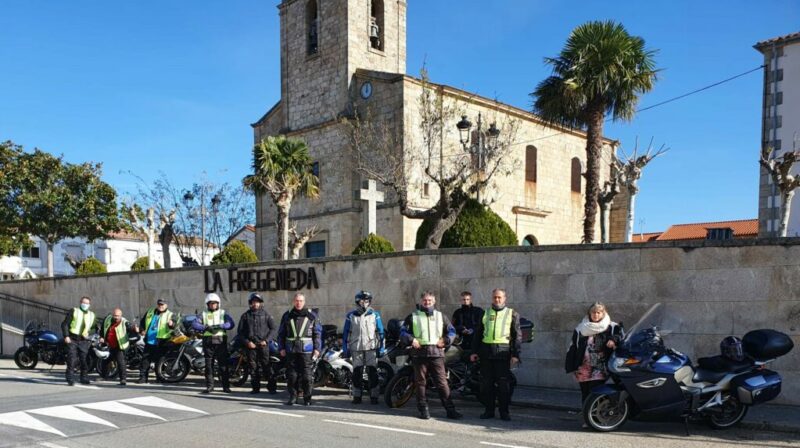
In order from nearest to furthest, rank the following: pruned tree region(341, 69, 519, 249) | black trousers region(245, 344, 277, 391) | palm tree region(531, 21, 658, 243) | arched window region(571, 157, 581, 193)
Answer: black trousers region(245, 344, 277, 391), palm tree region(531, 21, 658, 243), pruned tree region(341, 69, 519, 249), arched window region(571, 157, 581, 193)

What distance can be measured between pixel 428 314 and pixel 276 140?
53.3 feet

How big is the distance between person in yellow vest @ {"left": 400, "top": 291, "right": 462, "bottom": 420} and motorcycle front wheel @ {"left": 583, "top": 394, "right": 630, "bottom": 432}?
192 cm

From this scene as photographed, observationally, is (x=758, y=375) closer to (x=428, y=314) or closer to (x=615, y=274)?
(x=615, y=274)

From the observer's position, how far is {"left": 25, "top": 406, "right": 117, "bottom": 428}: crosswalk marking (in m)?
8.76

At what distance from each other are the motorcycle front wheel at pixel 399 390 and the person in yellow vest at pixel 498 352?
122 cm

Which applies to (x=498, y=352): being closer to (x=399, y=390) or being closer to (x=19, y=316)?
(x=399, y=390)

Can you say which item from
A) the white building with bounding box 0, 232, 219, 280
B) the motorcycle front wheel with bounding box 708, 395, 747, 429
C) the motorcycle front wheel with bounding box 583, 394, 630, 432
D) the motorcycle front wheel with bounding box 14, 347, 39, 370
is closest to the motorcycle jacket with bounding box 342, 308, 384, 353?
the motorcycle front wheel with bounding box 583, 394, 630, 432

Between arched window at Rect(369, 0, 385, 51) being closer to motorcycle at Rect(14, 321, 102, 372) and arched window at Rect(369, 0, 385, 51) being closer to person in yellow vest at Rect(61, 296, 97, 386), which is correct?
motorcycle at Rect(14, 321, 102, 372)

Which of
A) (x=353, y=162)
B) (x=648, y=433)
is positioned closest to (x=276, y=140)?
(x=353, y=162)

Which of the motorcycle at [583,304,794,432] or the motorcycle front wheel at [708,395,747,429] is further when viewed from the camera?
the motorcycle front wheel at [708,395,747,429]

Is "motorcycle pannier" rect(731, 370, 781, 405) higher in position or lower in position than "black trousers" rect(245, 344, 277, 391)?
higher

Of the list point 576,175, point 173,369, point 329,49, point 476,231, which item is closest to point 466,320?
point 476,231

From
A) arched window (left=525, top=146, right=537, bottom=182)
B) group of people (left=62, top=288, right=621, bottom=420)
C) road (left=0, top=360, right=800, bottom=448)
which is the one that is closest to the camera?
road (left=0, top=360, right=800, bottom=448)

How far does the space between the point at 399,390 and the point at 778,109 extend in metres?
22.2
